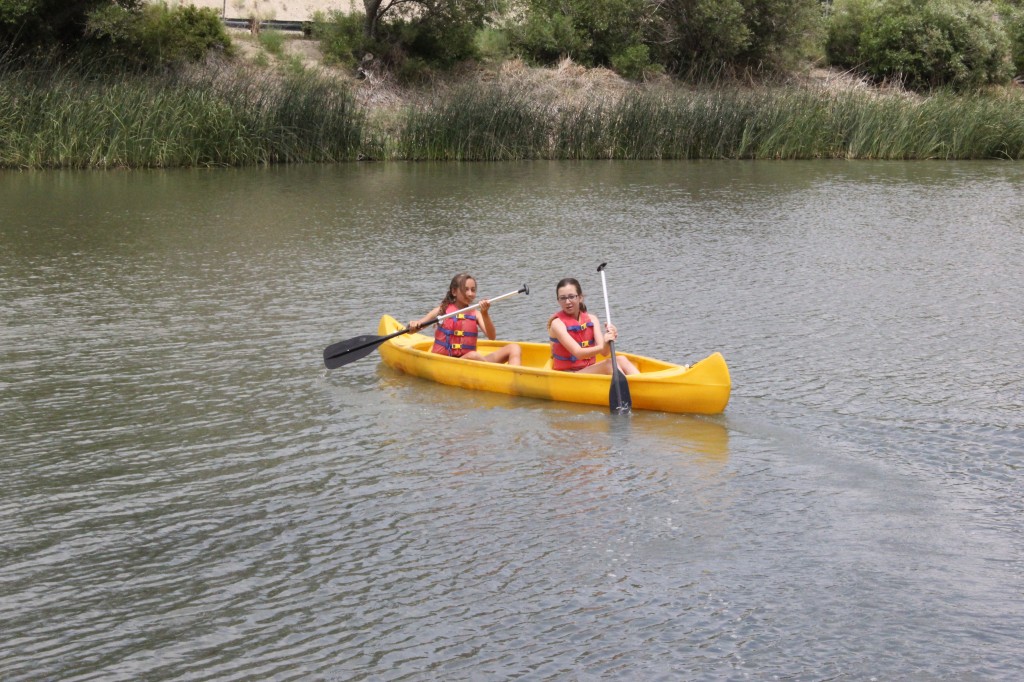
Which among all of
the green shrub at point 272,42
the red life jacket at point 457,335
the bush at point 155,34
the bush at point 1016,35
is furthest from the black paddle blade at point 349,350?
the bush at point 1016,35

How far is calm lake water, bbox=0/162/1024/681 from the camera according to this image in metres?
4.84

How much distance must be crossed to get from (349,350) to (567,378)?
181 cm

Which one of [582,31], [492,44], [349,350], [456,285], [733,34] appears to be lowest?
[349,350]

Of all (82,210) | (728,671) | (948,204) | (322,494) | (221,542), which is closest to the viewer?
(728,671)

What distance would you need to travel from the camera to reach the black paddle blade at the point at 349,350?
8.98 m

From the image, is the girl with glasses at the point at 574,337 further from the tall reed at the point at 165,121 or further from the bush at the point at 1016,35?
the bush at the point at 1016,35

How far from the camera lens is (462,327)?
909 cm

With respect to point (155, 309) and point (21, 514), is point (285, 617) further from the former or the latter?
point (155, 309)

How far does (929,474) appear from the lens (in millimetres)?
6715

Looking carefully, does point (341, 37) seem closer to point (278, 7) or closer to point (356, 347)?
point (278, 7)

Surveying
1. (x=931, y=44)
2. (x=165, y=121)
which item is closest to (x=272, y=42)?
(x=165, y=121)

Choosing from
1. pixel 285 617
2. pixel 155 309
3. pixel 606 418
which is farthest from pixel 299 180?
pixel 285 617

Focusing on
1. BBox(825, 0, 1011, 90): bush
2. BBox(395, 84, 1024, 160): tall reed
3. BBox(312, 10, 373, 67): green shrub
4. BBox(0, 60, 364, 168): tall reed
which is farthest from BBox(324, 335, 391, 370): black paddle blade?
BBox(825, 0, 1011, 90): bush

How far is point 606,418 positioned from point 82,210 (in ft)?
35.6
